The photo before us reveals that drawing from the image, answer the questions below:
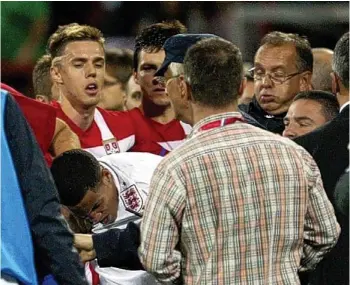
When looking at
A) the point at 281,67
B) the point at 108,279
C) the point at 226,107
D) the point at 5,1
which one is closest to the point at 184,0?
the point at 5,1

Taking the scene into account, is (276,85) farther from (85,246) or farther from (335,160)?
(85,246)

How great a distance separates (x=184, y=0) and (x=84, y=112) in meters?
3.07

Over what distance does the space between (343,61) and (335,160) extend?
37 cm

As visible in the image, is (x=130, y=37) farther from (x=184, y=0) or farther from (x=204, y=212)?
(x=204, y=212)

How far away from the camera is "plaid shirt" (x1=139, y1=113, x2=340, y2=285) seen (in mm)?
3357

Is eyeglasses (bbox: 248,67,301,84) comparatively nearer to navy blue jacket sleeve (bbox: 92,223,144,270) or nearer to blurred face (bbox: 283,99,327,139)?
blurred face (bbox: 283,99,327,139)

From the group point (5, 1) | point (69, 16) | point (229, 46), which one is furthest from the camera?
point (69, 16)

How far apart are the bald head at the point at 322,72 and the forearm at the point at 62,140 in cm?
155

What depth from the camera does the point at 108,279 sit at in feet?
13.9

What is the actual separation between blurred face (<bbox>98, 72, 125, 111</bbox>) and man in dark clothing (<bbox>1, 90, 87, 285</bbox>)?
123 inches

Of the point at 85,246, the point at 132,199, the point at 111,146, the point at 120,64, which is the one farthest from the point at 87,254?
the point at 120,64

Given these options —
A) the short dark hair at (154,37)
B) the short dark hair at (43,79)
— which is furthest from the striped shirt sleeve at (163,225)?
the short dark hair at (43,79)

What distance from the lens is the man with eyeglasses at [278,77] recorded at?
498cm

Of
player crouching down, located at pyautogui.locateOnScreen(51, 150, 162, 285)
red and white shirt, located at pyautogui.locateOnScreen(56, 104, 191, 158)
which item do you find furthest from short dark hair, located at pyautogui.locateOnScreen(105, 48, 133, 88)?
player crouching down, located at pyautogui.locateOnScreen(51, 150, 162, 285)
